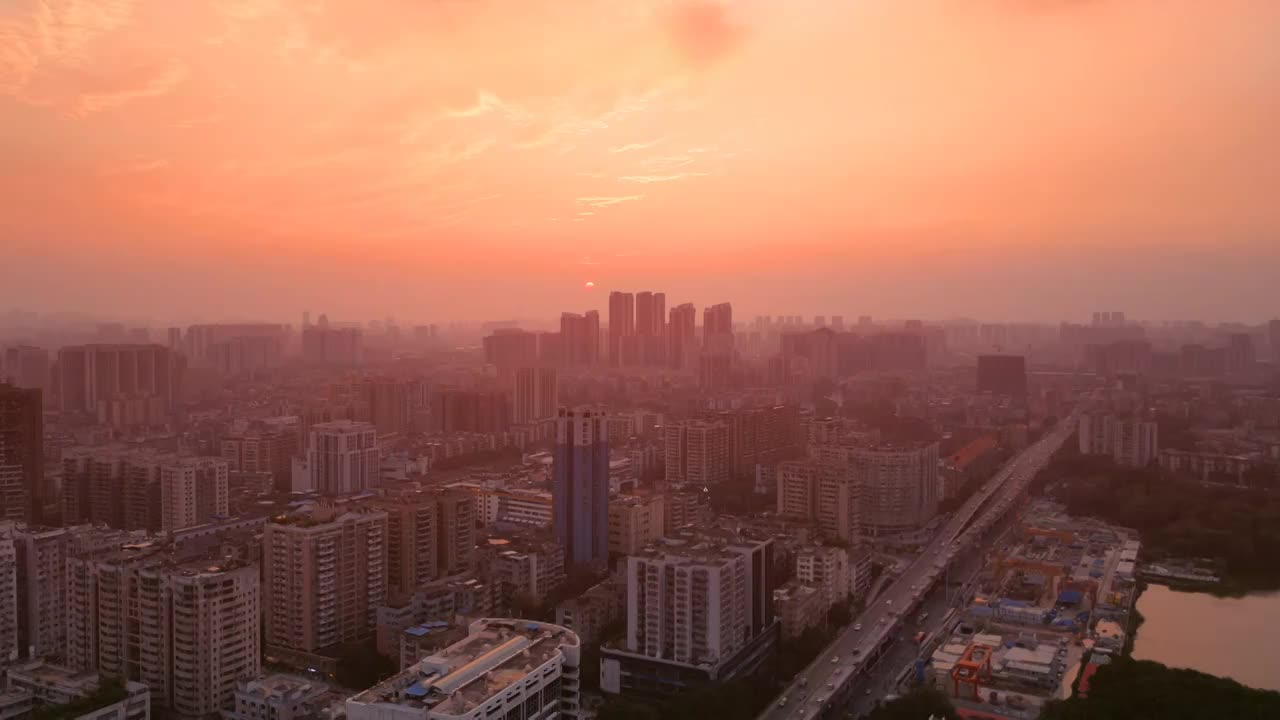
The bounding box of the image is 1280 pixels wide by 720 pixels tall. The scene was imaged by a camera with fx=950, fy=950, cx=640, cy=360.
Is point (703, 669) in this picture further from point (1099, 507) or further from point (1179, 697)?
point (1099, 507)

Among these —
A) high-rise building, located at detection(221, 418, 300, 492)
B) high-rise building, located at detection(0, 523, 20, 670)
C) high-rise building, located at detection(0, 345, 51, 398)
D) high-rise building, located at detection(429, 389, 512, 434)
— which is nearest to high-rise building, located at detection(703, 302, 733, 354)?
high-rise building, located at detection(429, 389, 512, 434)

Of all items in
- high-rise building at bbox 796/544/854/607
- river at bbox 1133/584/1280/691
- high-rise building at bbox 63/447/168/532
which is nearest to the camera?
river at bbox 1133/584/1280/691

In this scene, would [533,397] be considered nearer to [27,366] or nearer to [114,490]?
[27,366]

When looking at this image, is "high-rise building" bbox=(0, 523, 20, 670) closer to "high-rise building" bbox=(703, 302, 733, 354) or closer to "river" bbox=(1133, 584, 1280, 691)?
"river" bbox=(1133, 584, 1280, 691)

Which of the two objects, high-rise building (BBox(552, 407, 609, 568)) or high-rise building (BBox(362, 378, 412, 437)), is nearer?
high-rise building (BBox(552, 407, 609, 568))

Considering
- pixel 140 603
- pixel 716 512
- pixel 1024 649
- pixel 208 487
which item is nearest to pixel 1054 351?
pixel 716 512

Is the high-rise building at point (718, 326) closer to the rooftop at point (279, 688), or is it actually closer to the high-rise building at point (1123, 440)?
the high-rise building at point (1123, 440)

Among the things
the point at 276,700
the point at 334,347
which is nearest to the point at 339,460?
the point at 276,700
